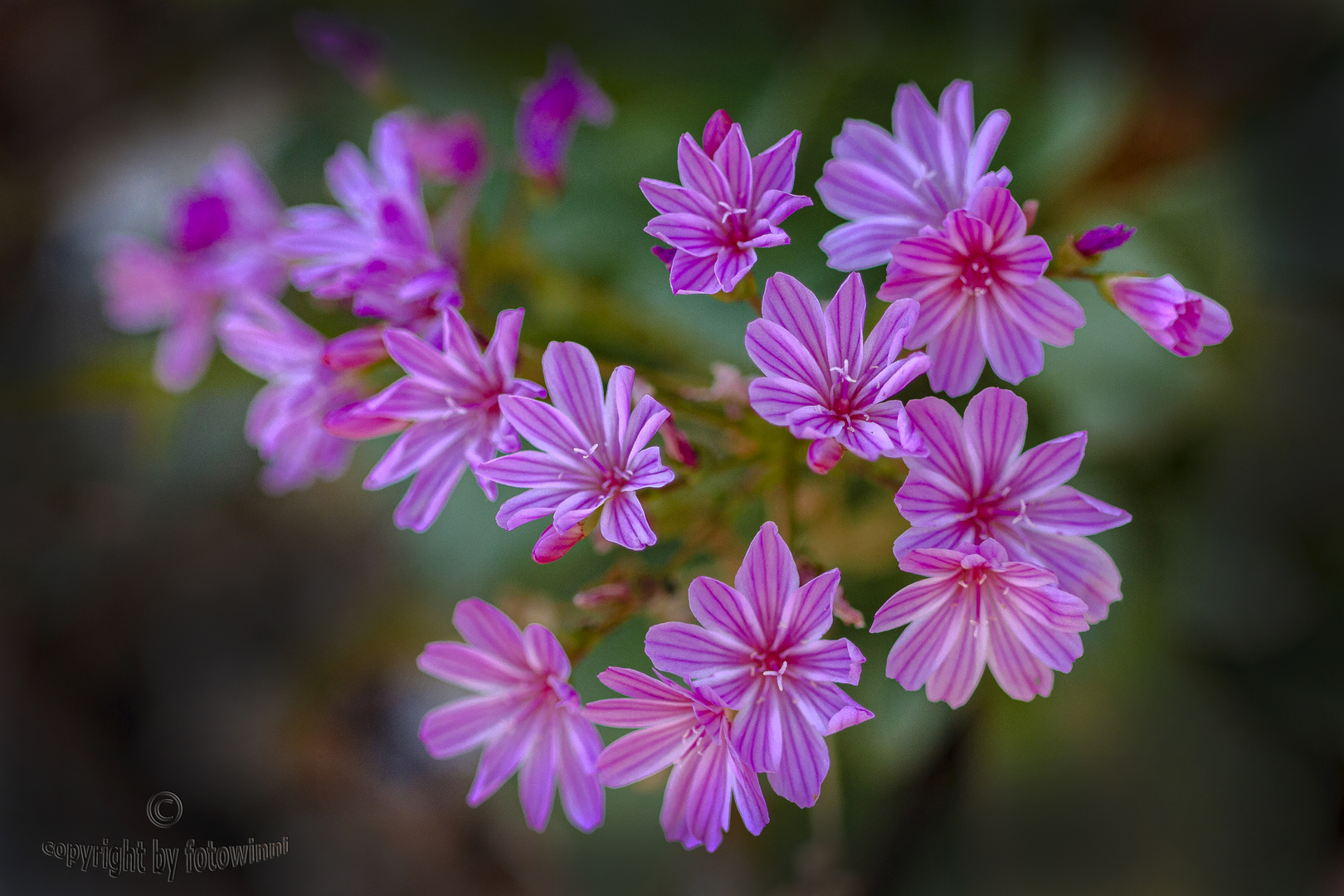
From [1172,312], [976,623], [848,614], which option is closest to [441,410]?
[848,614]

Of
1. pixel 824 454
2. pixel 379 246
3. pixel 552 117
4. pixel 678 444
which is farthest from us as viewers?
pixel 552 117

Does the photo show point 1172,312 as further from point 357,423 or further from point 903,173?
point 357,423

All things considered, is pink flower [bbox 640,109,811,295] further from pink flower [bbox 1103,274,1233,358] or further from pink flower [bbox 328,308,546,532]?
pink flower [bbox 1103,274,1233,358]

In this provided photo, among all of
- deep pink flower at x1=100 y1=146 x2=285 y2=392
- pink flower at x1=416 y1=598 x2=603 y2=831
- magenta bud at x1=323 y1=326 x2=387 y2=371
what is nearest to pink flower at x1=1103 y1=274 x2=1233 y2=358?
pink flower at x1=416 y1=598 x2=603 y2=831

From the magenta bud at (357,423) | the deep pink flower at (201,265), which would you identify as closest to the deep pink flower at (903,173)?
the magenta bud at (357,423)

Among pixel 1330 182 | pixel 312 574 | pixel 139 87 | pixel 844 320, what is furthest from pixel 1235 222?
pixel 139 87

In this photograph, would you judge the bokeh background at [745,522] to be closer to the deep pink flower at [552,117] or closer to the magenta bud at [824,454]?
the deep pink flower at [552,117]

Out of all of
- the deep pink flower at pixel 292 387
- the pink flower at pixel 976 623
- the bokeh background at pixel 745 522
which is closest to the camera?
the pink flower at pixel 976 623
